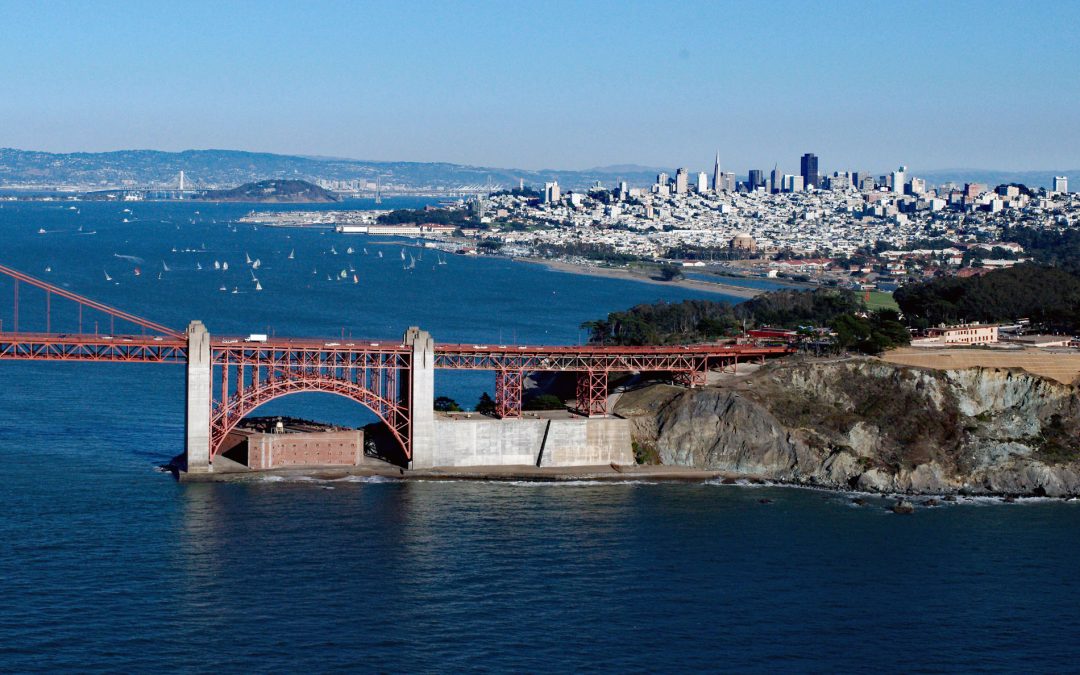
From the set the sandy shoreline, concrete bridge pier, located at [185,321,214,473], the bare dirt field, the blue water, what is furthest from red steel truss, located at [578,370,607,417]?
the sandy shoreline

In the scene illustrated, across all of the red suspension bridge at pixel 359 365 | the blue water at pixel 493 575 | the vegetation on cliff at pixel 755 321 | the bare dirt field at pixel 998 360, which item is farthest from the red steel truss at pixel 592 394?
the vegetation on cliff at pixel 755 321

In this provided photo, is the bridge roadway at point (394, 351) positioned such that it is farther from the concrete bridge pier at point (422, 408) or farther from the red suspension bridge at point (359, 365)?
the concrete bridge pier at point (422, 408)

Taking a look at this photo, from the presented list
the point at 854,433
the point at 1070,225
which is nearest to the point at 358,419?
the point at 854,433

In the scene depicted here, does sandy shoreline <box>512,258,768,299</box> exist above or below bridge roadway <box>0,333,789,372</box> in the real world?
below

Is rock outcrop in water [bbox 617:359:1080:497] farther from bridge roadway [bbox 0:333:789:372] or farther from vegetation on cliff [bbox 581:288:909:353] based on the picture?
vegetation on cliff [bbox 581:288:909:353]

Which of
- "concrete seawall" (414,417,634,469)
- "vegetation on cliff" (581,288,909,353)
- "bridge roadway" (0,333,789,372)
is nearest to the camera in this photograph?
"bridge roadway" (0,333,789,372)

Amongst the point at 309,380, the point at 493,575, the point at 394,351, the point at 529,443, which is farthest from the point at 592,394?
the point at 493,575
